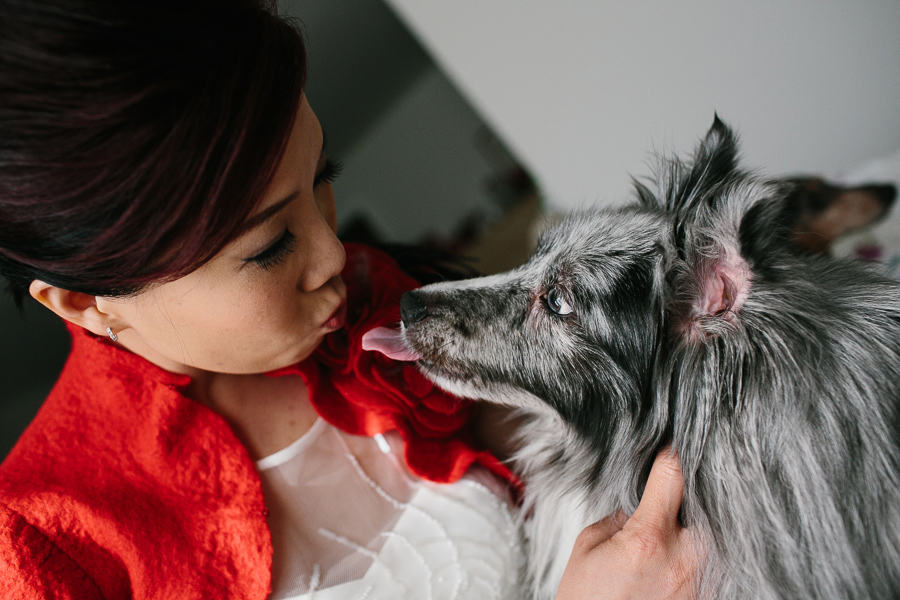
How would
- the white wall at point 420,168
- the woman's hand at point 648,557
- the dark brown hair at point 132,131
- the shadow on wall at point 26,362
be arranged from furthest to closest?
the white wall at point 420,168
the shadow on wall at point 26,362
the woman's hand at point 648,557
the dark brown hair at point 132,131

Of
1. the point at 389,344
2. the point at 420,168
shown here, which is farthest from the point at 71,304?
the point at 420,168

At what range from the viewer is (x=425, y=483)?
1.12 meters

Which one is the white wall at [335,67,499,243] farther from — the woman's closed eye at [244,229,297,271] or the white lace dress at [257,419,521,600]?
the woman's closed eye at [244,229,297,271]

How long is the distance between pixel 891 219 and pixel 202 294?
70.1 inches

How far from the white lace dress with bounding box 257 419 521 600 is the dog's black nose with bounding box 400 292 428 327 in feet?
0.89

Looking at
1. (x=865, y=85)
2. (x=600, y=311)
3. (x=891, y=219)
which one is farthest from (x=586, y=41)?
(x=600, y=311)

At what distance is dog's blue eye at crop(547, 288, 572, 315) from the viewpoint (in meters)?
1.04

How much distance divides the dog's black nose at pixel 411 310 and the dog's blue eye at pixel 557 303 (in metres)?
0.26

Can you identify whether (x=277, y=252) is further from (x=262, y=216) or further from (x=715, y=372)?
(x=715, y=372)

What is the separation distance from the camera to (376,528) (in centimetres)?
106

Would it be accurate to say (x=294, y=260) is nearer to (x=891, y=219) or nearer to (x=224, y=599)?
(x=224, y=599)

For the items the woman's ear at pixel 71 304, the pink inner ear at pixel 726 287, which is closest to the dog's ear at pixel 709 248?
the pink inner ear at pixel 726 287

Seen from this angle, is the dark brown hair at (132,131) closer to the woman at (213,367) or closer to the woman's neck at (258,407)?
the woman at (213,367)

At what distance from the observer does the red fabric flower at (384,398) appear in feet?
3.48
